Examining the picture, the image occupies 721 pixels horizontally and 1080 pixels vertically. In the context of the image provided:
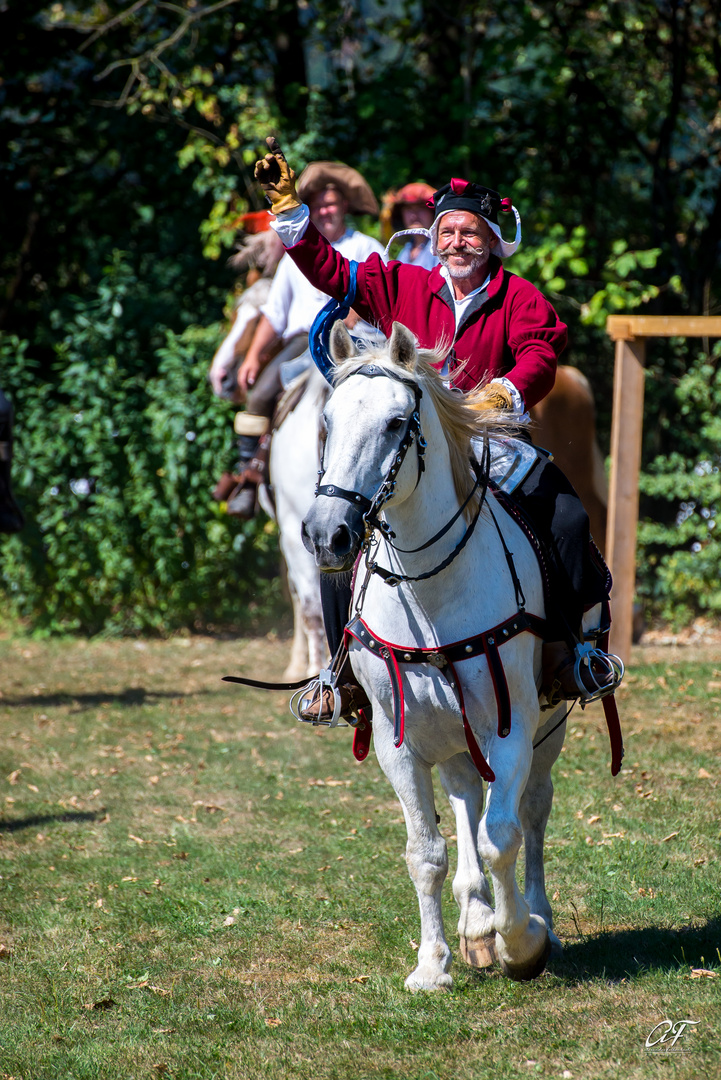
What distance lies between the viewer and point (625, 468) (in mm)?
8766

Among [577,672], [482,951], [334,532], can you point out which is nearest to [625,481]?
[577,672]

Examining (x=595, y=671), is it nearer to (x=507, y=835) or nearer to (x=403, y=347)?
(x=507, y=835)

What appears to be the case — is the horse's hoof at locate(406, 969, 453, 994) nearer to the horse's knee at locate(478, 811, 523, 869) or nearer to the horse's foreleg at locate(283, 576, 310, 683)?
the horse's knee at locate(478, 811, 523, 869)

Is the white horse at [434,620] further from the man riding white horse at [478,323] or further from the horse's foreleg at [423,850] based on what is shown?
the man riding white horse at [478,323]

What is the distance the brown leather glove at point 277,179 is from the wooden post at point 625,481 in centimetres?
520

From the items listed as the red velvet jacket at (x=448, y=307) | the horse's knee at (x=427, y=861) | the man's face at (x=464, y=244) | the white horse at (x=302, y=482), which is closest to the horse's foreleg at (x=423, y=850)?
the horse's knee at (x=427, y=861)

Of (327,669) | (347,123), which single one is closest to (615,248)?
(347,123)

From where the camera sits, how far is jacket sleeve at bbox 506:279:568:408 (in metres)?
3.79

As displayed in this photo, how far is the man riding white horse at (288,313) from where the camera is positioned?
763 cm

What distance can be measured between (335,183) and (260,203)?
164 inches

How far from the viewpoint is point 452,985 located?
379 centimetres

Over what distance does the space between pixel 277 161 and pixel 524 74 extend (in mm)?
7789

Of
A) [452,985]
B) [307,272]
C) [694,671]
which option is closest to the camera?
[452,985]

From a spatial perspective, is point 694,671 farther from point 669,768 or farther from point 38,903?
point 38,903
